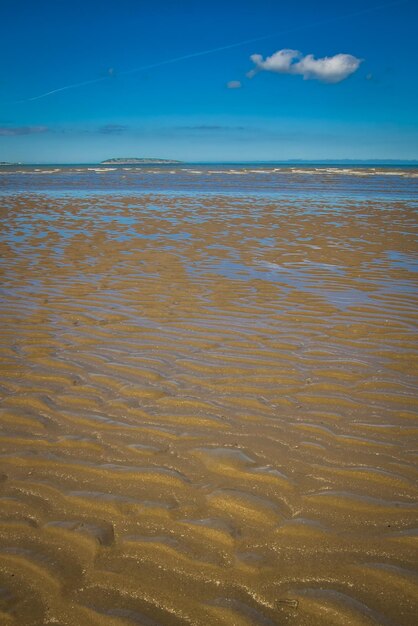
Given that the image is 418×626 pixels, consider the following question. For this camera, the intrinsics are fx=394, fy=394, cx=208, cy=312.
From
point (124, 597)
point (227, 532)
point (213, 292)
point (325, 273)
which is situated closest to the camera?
point (124, 597)

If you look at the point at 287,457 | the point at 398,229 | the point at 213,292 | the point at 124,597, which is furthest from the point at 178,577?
the point at 398,229

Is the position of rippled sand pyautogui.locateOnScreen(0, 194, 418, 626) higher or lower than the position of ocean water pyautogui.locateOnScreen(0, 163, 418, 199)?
lower

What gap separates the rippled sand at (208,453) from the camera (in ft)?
6.73

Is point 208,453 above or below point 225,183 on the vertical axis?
below

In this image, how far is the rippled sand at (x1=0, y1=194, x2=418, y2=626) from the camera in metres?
2.05

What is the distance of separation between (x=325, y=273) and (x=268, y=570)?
22.8 ft

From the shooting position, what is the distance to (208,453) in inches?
122

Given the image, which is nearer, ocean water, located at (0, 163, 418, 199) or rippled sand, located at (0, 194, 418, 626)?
rippled sand, located at (0, 194, 418, 626)

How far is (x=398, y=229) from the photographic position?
1350 centimetres

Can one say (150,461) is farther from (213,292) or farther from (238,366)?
(213,292)

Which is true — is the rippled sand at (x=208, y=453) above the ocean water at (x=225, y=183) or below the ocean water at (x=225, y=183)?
below

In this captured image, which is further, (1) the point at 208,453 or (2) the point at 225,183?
(2) the point at 225,183

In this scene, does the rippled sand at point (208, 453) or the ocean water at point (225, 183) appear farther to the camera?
the ocean water at point (225, 183)

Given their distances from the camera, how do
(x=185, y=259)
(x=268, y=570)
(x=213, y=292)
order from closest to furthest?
(x=268, y=570), (x=213, y=292), (x=185, y=259)
